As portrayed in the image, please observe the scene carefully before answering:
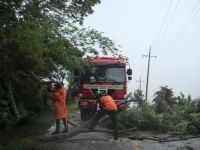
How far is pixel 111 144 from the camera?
1473 cm

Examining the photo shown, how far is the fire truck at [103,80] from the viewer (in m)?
23.3

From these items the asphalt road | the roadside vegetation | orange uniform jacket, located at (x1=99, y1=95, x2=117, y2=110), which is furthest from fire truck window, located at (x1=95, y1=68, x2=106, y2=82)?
orange uniform jacket, located at (x1=99, y1=95, x2=117, y2=110)

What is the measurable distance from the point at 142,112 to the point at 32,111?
23.0 ft

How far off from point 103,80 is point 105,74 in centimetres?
32

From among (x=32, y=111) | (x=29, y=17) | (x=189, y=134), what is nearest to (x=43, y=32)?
(x=29, y=17)

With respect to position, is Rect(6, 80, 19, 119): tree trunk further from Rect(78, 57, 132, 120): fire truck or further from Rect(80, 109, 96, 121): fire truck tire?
Rect(80, 109, 96, 121): fire truck tire

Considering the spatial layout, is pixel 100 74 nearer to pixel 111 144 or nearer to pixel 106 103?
pixel 106 103

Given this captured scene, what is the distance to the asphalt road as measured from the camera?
14039mm

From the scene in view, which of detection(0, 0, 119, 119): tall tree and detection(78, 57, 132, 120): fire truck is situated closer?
detection(0, 0, 119, 119): tall tree

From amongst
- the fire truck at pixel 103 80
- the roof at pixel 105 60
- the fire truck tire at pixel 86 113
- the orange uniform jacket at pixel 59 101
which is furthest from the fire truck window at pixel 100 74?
the orange uniform jacket at pixel 59 101

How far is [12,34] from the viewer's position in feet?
46.7

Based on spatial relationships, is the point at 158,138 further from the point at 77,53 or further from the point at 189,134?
the point at 77,53

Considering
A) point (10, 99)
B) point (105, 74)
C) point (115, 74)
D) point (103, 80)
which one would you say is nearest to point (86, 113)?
point (103, 80)

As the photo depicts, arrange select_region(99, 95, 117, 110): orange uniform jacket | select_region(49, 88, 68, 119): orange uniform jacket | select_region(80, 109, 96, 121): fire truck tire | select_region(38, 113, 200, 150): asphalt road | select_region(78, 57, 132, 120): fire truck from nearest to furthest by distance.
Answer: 1. select_region(38, 113, 200, 150): asphalt road
2. select_region(99, 95, 117, 110): orange uniform jacket
3. select_region(49, 88, 68, 119): orange uniform jacket
4. select_region(78, 57, 132, 120): fire truck
5. select_region(80, 109, 96, 121): fire truck tire
